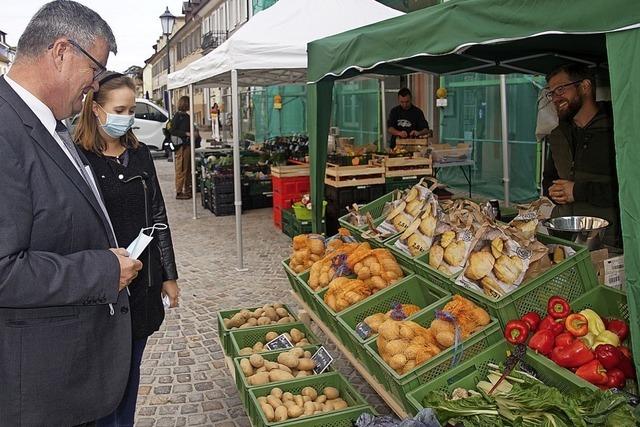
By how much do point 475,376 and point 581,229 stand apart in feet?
4.24

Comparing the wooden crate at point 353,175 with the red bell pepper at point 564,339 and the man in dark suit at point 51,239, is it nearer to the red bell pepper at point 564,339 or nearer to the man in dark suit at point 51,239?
the red bell pepper at point 564,339

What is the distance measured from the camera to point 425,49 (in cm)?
358

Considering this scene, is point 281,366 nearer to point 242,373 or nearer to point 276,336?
point 242,373

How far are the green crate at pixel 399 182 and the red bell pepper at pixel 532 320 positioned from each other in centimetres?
525

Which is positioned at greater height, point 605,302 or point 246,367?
point 605,302

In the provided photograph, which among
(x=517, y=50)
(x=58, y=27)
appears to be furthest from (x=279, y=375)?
(x=517, y=50)

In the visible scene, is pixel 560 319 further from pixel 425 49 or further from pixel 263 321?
pixel 263 321

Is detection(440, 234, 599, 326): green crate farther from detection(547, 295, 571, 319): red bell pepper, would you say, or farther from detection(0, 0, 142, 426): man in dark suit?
detection(0, 0, 142, 426): man in dark suit

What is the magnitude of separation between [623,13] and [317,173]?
3.55 meters

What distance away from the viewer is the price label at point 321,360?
11.6 ft

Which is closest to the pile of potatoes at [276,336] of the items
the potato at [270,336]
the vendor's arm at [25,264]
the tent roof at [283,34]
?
the potato at [270,336]

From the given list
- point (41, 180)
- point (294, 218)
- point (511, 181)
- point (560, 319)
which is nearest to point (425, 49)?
point (560, 319)

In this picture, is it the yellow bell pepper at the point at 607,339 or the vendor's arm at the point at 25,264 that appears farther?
the yellow bell pepper at the point at 607,339

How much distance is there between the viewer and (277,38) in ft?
23.0
